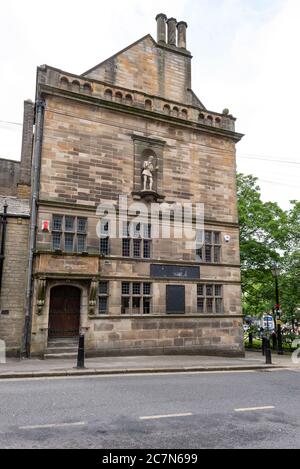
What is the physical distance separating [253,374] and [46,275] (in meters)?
8.80

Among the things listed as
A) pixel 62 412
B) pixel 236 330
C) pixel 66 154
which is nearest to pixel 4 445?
pixel 62 412

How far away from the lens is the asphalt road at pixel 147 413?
17.9 feet

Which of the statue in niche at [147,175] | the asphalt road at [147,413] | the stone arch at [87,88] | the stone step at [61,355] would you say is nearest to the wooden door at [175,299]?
the stone step at [61,355]

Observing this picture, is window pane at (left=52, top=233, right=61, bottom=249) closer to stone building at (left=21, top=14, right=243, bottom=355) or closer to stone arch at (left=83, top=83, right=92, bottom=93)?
stone building at (left=21, top=14, right=243, bottom=355)

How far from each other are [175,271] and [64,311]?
5.64 meters

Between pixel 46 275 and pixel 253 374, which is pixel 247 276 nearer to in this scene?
pixel 253 374

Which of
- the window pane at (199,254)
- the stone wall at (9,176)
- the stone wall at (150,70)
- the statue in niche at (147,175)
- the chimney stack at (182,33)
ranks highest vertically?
the chimney stack at (182,33)

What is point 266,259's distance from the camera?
25.4 meters

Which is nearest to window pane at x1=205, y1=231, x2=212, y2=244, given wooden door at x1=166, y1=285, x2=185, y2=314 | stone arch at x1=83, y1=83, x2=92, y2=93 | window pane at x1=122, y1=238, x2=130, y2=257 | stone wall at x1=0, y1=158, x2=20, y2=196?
wooden door at x1=166, y1=285, x2=185, y2=314

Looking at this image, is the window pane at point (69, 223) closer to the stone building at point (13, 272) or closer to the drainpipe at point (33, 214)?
the drainpipe at point (33, 214)

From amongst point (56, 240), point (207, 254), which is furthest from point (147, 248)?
point (56, 240)

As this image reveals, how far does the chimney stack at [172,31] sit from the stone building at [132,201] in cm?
6

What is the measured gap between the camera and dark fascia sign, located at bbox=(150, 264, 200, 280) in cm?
1680

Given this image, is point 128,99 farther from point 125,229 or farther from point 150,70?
point 125,229
